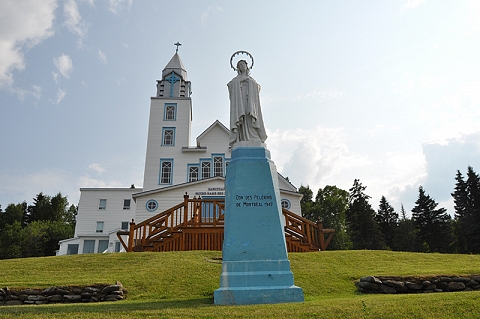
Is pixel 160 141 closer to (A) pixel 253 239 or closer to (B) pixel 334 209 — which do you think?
(A) pixel 253 239

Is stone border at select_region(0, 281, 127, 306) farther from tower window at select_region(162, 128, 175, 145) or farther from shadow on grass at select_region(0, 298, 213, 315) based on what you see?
tower window at select_region(162, 128, 175, 145)

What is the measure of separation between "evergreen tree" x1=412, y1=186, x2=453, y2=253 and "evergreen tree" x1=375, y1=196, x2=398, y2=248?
4.66 m

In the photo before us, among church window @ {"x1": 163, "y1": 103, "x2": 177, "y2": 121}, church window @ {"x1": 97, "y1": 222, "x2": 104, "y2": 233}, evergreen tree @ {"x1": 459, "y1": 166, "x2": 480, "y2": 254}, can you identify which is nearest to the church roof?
church window @ {"x1": 163, "y1": 103, "x2": 177, "y2": 121}

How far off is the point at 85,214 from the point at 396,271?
28.8 meters

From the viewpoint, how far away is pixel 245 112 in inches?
323

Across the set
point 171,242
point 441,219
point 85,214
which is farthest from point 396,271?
point 441,219

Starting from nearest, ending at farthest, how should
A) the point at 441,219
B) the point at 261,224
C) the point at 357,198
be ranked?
the point at 261,224 < the point at 441,219 < the point at 357,198

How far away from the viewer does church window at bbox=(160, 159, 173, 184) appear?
1107 inches

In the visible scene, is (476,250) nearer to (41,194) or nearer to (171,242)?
(171,242)

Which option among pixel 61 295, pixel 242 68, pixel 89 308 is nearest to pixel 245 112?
pixel 242 68

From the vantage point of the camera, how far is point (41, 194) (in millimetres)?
61531

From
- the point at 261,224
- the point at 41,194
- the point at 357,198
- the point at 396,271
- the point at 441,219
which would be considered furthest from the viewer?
the point at 41,194

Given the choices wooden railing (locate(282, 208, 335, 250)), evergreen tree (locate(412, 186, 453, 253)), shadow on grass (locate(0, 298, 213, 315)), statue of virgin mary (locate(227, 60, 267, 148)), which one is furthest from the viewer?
evergreen tree (locate(412, 186, 453, 253))

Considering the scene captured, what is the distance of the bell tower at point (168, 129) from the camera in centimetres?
2822
